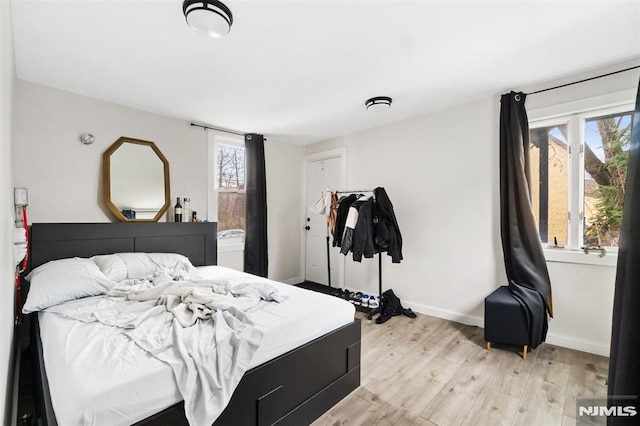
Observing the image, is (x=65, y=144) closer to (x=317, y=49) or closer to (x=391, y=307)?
(x=317, y=49)

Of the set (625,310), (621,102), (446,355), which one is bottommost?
(446,355)

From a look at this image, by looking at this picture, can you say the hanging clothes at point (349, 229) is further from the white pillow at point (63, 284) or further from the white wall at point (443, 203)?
the white pillow at point (63, 284)

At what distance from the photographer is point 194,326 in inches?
60.6

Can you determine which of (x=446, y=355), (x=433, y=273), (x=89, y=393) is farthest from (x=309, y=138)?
(x=89, y=393)

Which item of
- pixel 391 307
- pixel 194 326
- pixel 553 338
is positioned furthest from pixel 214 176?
pixel 553 338

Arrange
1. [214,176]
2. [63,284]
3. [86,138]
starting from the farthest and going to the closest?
1. [214,176]
2. [86,138]
3. [63,284]

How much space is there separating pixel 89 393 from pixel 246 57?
215 cm

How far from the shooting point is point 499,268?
2.86 metres

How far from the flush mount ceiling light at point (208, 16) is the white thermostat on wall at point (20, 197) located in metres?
1.98

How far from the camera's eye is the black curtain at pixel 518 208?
2551 mm

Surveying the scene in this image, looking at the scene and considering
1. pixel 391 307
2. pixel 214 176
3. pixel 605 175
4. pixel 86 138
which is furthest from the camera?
pixel 214 176

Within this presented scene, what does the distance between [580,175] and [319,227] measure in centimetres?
322

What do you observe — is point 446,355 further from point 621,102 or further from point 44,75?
point 44,75

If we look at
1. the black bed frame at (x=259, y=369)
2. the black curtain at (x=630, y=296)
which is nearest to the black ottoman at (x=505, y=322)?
the black bed frame at (x=259, y=369)
